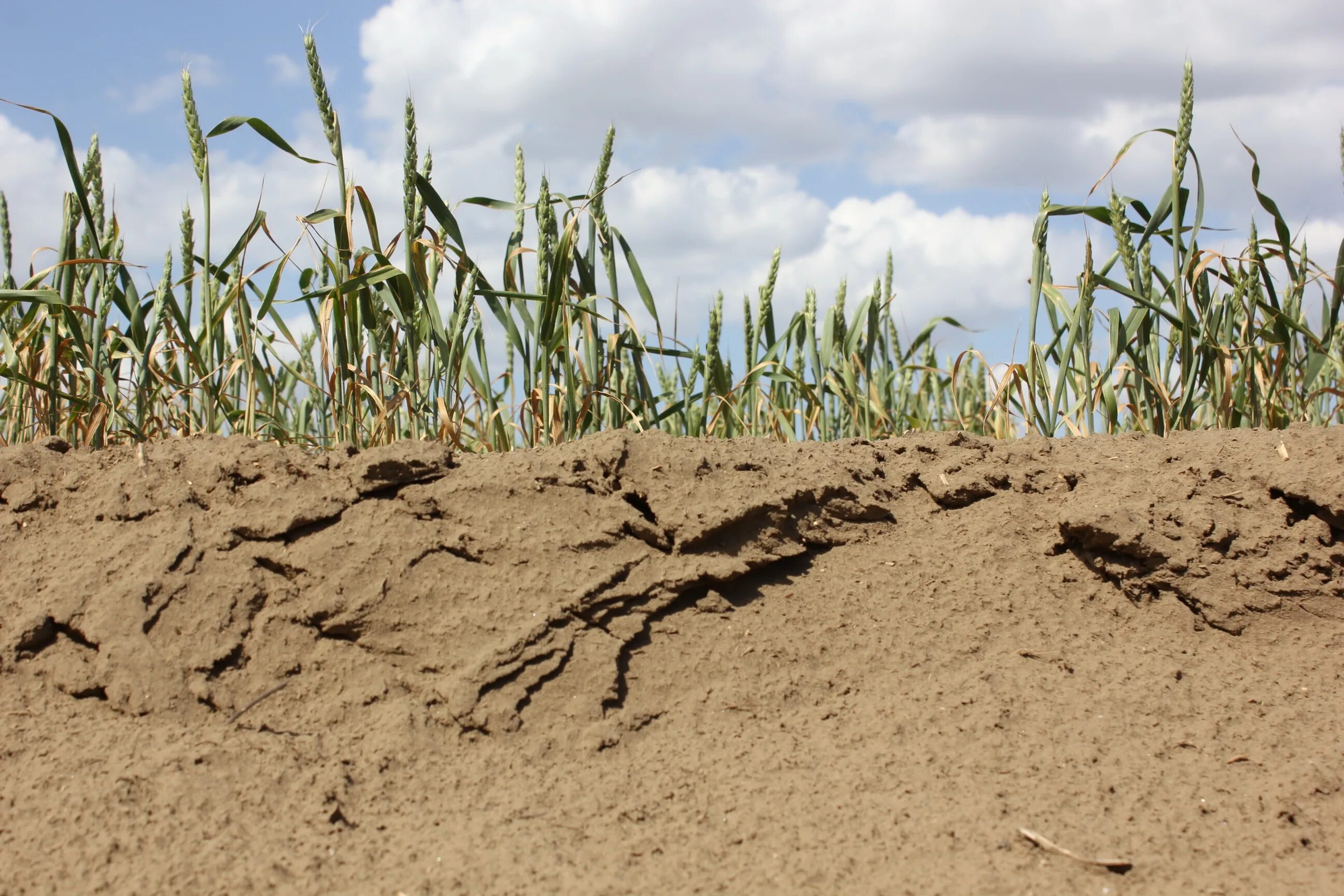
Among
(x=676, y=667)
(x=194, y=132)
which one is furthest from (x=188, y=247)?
(x=676, y=667)

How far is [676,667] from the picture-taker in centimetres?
196

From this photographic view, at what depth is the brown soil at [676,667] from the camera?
156 cm

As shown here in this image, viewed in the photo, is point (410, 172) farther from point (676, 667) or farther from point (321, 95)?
point (676, 667)

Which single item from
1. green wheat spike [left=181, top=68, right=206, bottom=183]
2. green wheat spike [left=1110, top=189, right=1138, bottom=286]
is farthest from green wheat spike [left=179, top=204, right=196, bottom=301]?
green wheat spike [left=1110, top=189, right=1138, bottom=286]

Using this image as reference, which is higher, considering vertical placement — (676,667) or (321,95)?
(321,95)

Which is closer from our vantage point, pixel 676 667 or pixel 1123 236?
pixel 676 667

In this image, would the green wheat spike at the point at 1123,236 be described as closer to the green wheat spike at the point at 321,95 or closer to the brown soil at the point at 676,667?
the brown soil at the point at 676,667

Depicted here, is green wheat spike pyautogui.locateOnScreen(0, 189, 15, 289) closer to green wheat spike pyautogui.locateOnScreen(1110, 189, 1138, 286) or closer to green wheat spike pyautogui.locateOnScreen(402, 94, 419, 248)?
green wheat spike pyautogui.locateOnScreen(402, 94, 419, 248)

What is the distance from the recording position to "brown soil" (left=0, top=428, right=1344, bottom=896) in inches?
61.2

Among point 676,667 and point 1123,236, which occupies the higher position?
point 1123,236

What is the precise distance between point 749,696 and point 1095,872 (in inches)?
26.7

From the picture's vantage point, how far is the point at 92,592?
1.97m

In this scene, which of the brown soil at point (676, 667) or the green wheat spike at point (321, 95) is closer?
the brown soil at point (676, 667)

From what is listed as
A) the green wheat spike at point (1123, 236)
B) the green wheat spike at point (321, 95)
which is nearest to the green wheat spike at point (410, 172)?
the green wheat spike at point (321, 95)
